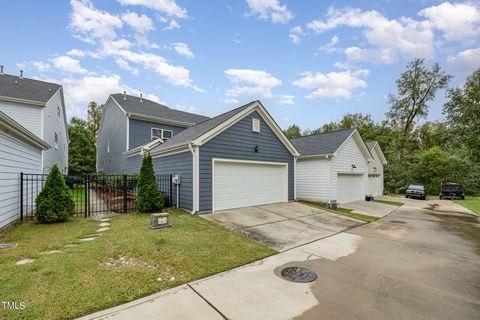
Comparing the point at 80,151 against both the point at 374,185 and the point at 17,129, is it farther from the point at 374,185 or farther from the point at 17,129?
the point at 374,185

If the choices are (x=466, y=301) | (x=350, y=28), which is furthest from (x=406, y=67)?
(x=466, y=301)

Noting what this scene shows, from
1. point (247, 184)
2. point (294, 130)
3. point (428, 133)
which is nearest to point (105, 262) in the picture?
point (247, 184)

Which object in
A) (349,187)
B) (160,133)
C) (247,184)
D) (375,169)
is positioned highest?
(160,133)

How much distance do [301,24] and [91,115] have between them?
111ft

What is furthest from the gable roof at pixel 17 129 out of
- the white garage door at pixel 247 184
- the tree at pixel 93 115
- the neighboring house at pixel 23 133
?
the tree at pixel 93 115

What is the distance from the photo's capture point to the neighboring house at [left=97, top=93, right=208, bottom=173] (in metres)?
16.9

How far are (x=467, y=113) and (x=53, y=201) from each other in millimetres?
26430

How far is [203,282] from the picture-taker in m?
3.62

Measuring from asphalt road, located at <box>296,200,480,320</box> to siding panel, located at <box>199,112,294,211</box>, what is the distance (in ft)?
16.3

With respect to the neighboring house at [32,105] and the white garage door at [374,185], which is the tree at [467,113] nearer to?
the white garage door at [374,185]

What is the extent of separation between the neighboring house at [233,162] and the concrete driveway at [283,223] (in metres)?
0.72

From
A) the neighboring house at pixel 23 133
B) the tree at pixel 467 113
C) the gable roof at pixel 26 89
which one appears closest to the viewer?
the neighboring house at pixel 23 133

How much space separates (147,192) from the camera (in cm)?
865

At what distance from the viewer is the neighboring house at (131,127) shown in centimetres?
1694
